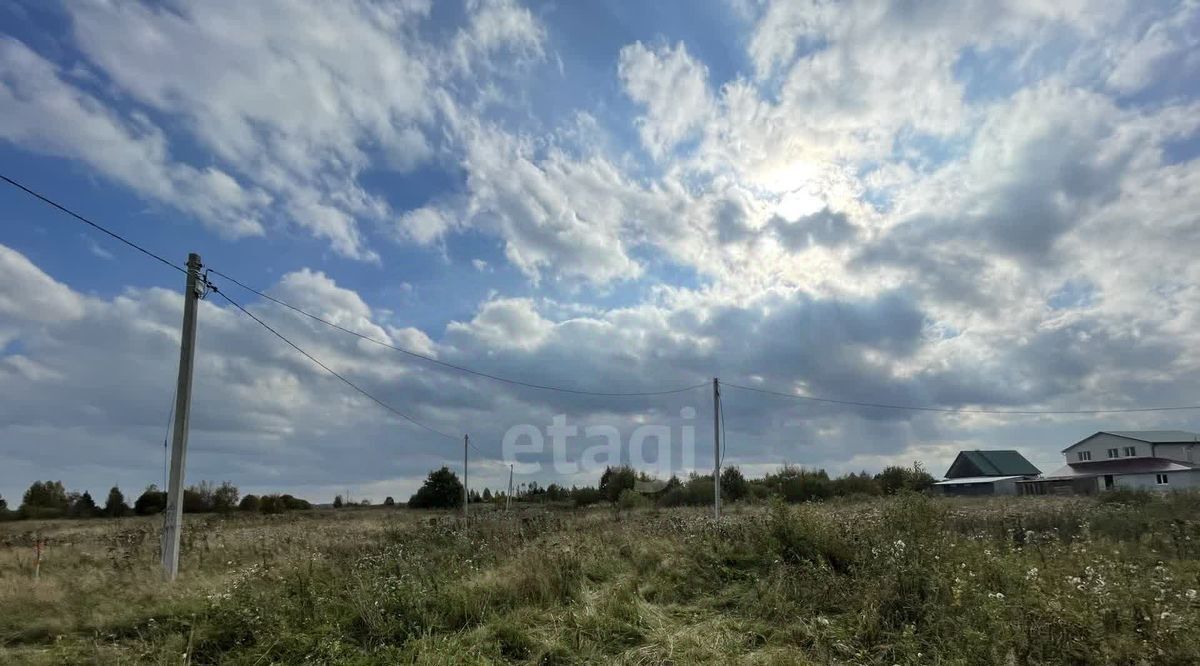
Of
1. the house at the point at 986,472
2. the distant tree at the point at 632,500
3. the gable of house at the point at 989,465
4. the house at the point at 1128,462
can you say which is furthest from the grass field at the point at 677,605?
the gable of house at the point at 989,465

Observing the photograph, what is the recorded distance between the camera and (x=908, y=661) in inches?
248

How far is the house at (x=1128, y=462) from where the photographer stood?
53.4 metres

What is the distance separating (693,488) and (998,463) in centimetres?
4277

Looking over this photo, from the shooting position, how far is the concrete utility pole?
11109 mm

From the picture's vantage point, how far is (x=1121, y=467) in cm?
5866

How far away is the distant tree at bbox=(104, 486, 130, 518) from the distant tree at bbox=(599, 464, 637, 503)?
118ft

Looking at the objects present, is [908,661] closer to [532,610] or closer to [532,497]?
[532,610]

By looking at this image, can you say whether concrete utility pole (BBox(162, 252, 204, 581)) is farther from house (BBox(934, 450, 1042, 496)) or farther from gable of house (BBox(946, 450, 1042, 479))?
gable of house (BBox(946, 450, 1042, 479))

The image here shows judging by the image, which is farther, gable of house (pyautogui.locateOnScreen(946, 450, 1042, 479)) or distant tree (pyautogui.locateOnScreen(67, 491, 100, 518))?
gable of house (pyautogui.locateOnScreen(946, 450, 1042, 479))

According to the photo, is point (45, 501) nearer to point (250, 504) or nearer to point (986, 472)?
point (250, 504)

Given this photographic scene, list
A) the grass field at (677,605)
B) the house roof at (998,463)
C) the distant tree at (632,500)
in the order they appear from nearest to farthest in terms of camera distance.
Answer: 1. the grass field at (677,605)
2. the distant tree at (632,500)
3. the house roof at (998,463)

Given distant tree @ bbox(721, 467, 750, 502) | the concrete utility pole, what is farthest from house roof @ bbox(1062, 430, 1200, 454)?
the concrete utility pole

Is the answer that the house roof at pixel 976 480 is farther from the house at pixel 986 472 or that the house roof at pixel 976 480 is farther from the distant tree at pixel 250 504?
the distant tree at pixel 250 504

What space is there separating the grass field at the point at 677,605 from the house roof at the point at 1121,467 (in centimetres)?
5754
